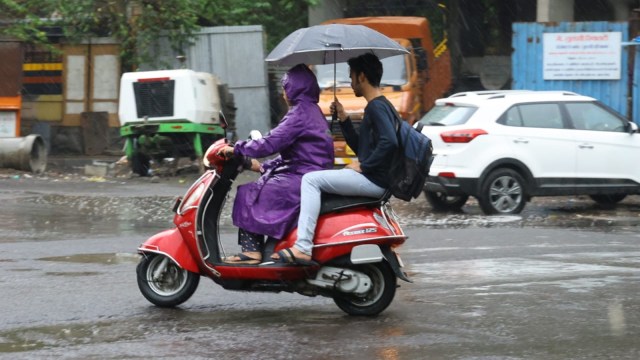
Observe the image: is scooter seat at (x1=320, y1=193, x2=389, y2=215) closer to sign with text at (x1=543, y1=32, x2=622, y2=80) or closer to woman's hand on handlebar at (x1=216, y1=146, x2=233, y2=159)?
woman's hand on handlebar at (x1=216, y1=146, x2=233, y2=159)

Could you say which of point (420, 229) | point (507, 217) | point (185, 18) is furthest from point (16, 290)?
point (185, 18)

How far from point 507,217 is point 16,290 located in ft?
26.0

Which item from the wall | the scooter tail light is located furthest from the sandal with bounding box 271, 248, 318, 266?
the wall

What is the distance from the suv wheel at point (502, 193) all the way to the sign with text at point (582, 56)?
6822 millimetres

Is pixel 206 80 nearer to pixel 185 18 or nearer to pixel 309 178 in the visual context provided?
pixel 185 18

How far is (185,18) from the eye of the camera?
22469 millimetres

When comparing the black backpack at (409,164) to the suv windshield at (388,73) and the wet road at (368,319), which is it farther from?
the suv windshield at (388,73)

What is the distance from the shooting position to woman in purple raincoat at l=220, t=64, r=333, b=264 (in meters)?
7.07

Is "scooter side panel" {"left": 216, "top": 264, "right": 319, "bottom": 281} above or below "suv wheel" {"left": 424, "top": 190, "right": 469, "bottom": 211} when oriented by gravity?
above

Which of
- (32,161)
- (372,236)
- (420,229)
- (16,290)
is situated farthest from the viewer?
(32,161)

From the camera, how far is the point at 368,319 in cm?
711

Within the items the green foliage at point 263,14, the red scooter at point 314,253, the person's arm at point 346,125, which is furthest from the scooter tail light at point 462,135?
the green foliage at point 263,14

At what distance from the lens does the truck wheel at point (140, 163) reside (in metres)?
19.9

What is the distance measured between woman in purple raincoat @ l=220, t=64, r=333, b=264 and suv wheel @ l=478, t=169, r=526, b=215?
295 inches
